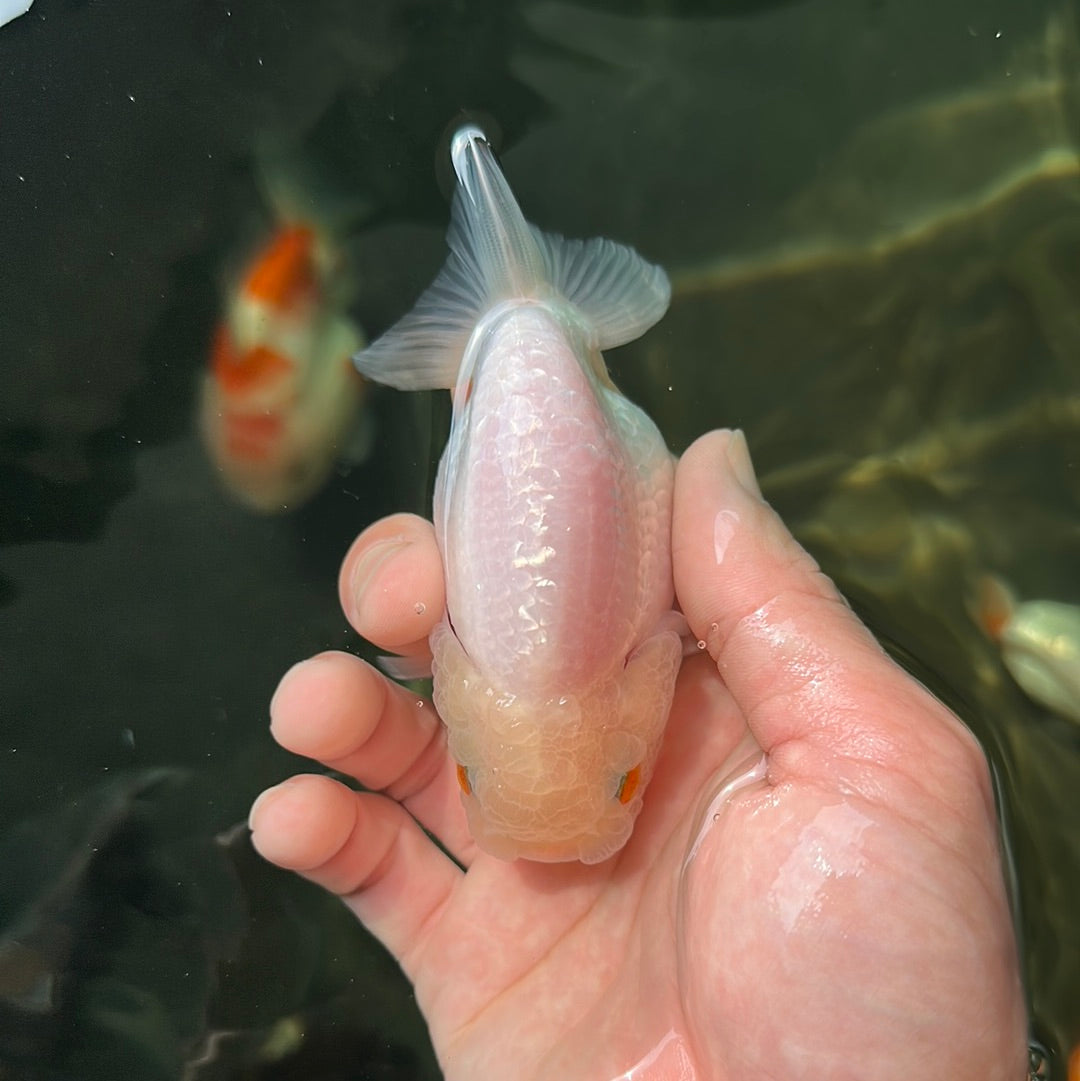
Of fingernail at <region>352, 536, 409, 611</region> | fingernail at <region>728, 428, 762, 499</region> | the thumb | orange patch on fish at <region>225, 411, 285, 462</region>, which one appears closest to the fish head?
the thumb

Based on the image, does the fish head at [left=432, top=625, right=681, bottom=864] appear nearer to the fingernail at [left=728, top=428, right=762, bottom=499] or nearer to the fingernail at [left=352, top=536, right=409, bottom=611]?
the fingernail at [left=352, top=536, right=409, bottom=611]

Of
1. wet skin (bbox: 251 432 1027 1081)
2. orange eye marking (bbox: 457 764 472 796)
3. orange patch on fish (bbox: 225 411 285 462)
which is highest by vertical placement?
orange patch on fish (bbox: 225 411 285 462)

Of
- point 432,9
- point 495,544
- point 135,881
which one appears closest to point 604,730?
point 495,544

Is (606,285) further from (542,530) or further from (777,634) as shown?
(777,634)

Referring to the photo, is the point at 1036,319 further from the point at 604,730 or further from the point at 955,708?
the point at 604,730

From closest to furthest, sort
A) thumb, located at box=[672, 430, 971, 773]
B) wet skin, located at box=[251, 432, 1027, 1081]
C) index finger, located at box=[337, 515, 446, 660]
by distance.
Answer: wet skin, located at box=[251, 432, 1027, 1081], thumb, located at box=[672, 430, 971, 773], index finger, located at box=[337, 515, 446, 660]

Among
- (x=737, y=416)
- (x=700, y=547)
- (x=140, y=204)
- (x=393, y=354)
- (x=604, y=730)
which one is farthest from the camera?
(x=737, y=416)

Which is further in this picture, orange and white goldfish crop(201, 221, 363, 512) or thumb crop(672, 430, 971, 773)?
orange and white goldfish crop(201, 221, 363, 512)
